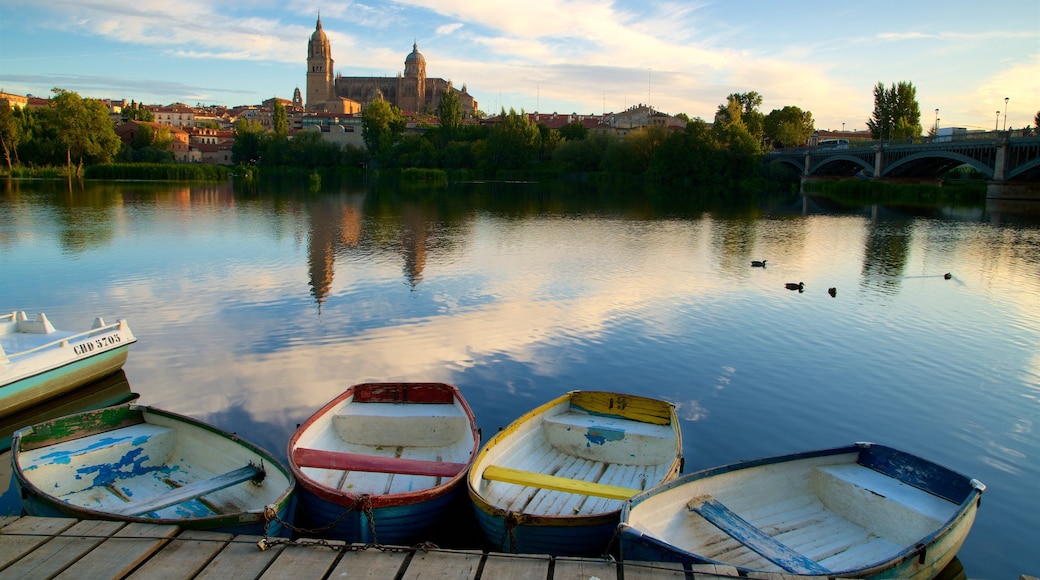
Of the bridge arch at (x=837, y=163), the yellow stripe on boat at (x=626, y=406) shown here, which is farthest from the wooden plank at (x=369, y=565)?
the bridge arch at (x=837, y=163)

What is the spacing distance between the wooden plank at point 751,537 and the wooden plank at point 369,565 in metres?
3.08

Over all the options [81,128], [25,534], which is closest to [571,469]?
[25,534]

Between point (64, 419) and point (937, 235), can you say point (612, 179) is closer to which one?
point (937, 235)

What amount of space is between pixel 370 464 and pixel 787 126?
388 feet

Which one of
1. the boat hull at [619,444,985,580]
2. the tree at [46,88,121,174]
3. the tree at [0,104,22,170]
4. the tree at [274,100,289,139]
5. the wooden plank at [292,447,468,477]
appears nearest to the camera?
the boat hull at [619,444,985,580]

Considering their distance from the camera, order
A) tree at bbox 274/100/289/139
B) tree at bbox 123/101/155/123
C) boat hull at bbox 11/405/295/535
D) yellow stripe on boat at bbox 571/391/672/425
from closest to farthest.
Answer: boat hull at bbox 11/405/295/535 < yellow stripe on boat at bbox 571/391/672/425 < tree at bbox 274/100/289/139 < tree at bbox 123/101/155/123

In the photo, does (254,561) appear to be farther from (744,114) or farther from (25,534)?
(744,114)

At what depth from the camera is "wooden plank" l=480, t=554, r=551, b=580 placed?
5840mm

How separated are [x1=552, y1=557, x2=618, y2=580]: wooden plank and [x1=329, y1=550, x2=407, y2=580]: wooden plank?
130cm

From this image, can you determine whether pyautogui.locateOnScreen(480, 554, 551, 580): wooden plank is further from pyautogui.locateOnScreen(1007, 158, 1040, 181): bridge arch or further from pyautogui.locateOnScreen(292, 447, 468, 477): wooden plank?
pyautogui.locateOnScreen(1007, 158, 1040, 181): bridge arch

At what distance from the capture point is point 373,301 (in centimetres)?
2012

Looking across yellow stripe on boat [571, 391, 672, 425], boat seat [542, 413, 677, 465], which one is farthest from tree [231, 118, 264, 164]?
boat seat [542, 413, 677, 465]

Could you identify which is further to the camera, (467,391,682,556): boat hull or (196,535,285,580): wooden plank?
(467,391,682,556): boat hull

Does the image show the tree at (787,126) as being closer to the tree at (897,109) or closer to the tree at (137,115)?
the tree at (897,109)
